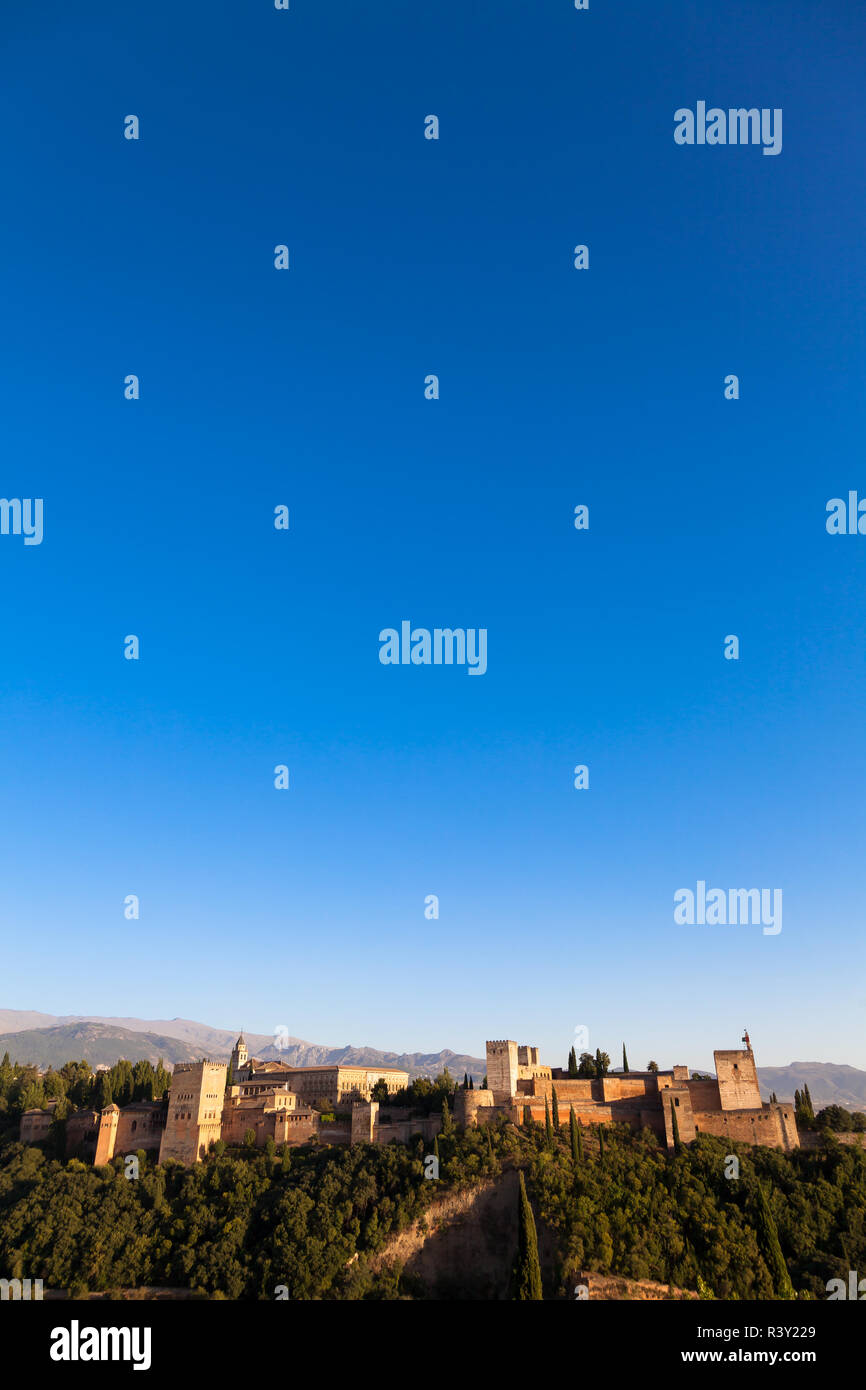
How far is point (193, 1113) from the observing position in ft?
213

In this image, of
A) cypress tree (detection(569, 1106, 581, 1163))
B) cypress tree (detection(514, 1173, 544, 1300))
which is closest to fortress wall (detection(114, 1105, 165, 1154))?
cypress tree (detection(569, 1106, 581, 1163))

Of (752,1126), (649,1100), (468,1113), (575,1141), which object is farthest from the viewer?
(468,1113)

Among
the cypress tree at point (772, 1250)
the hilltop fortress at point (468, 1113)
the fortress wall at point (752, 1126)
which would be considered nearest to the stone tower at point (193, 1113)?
the hilltop fortress at point (468, 1113)

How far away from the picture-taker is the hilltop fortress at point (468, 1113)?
60.5 metres

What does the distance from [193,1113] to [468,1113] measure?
2098 cm

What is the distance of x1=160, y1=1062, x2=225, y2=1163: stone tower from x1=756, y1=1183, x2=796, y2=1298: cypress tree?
129ft

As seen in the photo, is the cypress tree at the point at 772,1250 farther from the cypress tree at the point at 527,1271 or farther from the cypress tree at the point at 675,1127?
the cypress tree at the point at 527,1271

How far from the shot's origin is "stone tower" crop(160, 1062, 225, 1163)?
6391 centimetres

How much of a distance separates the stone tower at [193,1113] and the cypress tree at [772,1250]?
129ft

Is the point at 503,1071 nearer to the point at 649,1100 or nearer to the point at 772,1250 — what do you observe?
the point at 649,1100

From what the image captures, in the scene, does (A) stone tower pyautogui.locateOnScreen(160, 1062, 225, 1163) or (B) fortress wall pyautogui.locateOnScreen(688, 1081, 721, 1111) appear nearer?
(B) fortress wall pyautogui.locateOnScreen(688, 1081, 721, 1111)

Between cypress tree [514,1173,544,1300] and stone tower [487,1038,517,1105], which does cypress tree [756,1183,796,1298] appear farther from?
stone tower [487,1038,517,1105]

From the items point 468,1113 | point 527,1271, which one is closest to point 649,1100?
point 468,1113
